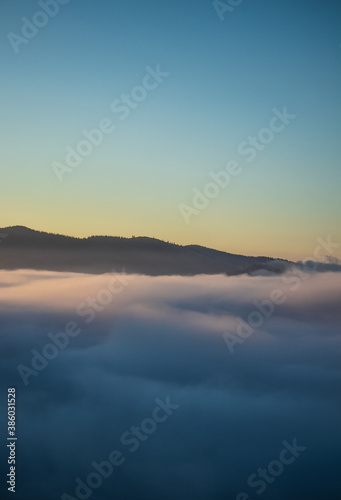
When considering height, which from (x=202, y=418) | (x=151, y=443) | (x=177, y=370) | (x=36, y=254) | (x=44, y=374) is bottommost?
(x=151, y=443)

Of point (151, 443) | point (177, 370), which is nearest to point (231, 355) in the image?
point (177, 370)

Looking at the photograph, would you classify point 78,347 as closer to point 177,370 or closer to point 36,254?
point 177,370

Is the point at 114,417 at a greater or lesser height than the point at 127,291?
lesser

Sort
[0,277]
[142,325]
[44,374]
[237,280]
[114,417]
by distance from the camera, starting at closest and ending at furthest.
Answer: [0,277], [114,417], [44,374], [142,325], [237,280]

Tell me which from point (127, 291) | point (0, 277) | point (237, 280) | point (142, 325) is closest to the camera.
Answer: point (0, 277)

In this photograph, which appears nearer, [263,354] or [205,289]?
[263,354]

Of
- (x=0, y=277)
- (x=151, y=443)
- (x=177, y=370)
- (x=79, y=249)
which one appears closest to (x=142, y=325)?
(x=177, y=370)
